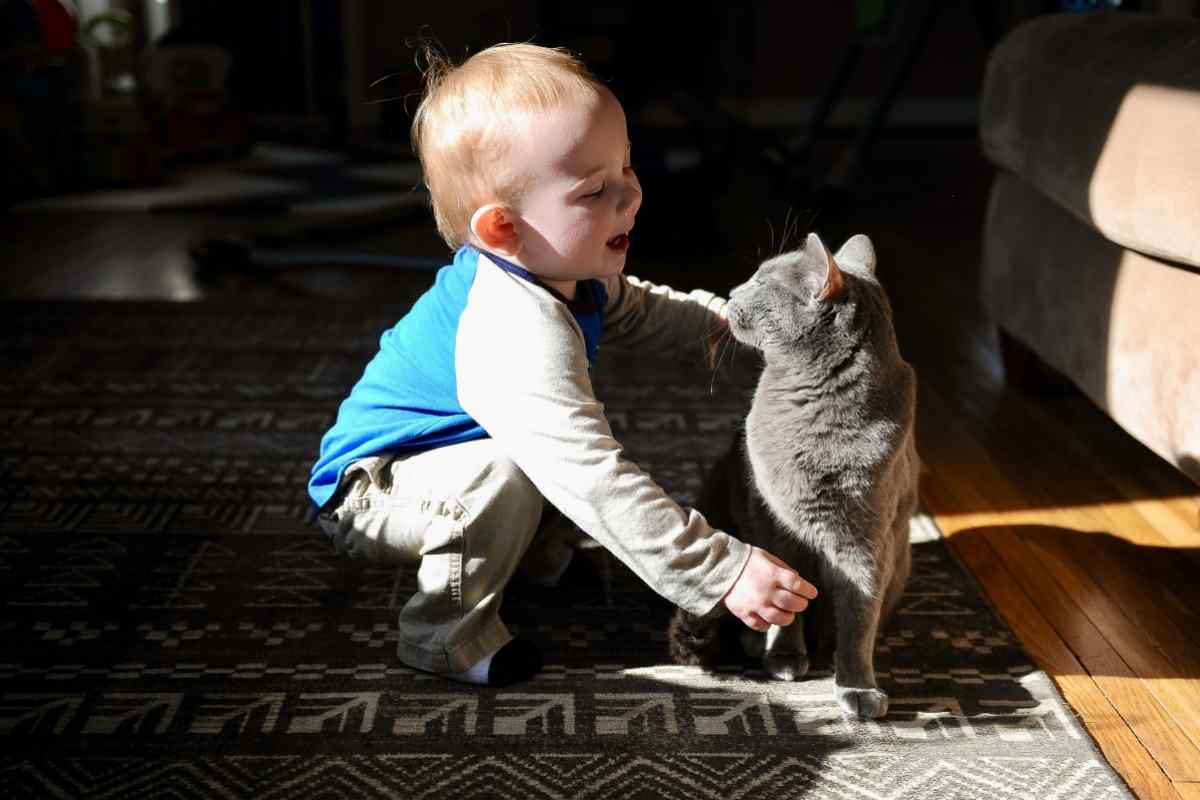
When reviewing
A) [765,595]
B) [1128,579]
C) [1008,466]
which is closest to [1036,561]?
[1128,579]

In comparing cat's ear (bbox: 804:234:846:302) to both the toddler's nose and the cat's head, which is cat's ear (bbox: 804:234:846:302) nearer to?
the cat's head

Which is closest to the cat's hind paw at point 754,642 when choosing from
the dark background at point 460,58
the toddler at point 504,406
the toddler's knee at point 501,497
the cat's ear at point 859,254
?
the toddler at point 504,406

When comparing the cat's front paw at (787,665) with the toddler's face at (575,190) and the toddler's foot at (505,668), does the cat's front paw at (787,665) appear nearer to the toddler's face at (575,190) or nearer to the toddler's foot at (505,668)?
the toddler's foot at (505,668)

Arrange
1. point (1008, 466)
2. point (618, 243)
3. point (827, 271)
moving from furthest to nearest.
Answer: point (1008, 466), point (618, 243), point (827, 271)

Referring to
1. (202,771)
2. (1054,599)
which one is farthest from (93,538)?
(1054,599)

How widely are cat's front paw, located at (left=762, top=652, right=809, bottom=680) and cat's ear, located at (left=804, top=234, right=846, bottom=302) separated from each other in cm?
34

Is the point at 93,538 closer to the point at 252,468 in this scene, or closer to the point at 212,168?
the point at 252,468

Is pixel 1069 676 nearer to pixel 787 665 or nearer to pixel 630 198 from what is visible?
pixel 787 665

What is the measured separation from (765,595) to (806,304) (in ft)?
0.77

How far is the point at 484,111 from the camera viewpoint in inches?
40.0

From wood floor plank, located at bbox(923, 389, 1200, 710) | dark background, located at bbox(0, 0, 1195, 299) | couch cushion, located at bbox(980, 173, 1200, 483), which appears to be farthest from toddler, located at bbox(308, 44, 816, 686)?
dark background, located at bbox(0, 0, 1195, 299)

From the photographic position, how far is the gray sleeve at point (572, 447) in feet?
3.20

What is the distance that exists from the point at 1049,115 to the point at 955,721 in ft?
2.94

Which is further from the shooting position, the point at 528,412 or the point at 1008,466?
the point at 1008,466
